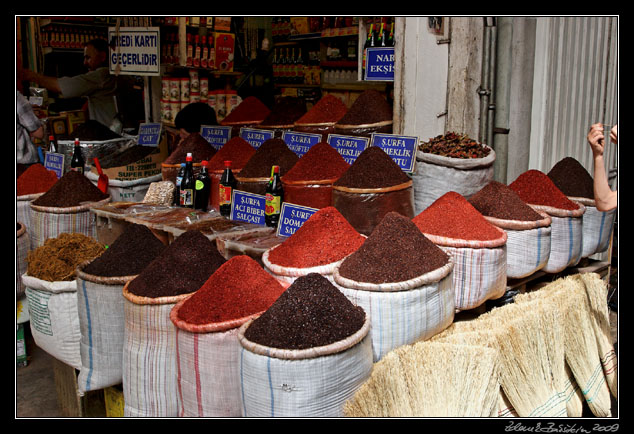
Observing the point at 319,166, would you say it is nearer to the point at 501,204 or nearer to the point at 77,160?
the point at 501,204

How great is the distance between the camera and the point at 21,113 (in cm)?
399

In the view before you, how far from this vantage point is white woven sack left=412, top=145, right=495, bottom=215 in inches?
98.1

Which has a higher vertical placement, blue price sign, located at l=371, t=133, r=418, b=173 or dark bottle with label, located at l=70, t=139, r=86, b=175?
blue price sign, located at l=371, t=133, r=418, b=173

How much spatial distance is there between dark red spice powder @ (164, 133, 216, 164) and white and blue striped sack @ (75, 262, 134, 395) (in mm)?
1233

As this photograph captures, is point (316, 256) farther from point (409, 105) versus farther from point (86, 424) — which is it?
point (409, 105)

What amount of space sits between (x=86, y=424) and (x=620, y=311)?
1616 mm

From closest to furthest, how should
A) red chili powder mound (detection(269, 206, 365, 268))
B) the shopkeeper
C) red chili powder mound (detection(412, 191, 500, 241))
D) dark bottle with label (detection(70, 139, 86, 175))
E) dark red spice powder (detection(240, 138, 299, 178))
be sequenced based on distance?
1. red chili powder mound (detection(269, 206, 365, 268))
2. red chili powder mound (detection(412, 191, 500, 241))
3. dark red spice powder (detection(240, 138, 299, 178))
4. dark bottle with label (detection(70, 139, 86, 175))
5. the shopkeeper

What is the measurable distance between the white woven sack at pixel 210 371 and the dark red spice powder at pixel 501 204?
112 cm

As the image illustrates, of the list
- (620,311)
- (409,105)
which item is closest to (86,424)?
(620,311)

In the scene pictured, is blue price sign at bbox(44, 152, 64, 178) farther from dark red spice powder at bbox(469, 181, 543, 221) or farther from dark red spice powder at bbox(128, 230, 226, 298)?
dark red spice powder at bbox(469, 181, 543, 221)

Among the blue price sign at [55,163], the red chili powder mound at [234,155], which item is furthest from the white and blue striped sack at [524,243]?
the blue price sign at [55,163]

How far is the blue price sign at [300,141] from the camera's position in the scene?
9.97 ft

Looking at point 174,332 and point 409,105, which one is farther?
point 409,105

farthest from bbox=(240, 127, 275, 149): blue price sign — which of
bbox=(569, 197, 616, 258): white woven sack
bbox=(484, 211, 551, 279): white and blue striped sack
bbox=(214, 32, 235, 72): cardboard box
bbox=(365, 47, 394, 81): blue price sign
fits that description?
bbox=(569, 197, 616, 258): white woven sack
